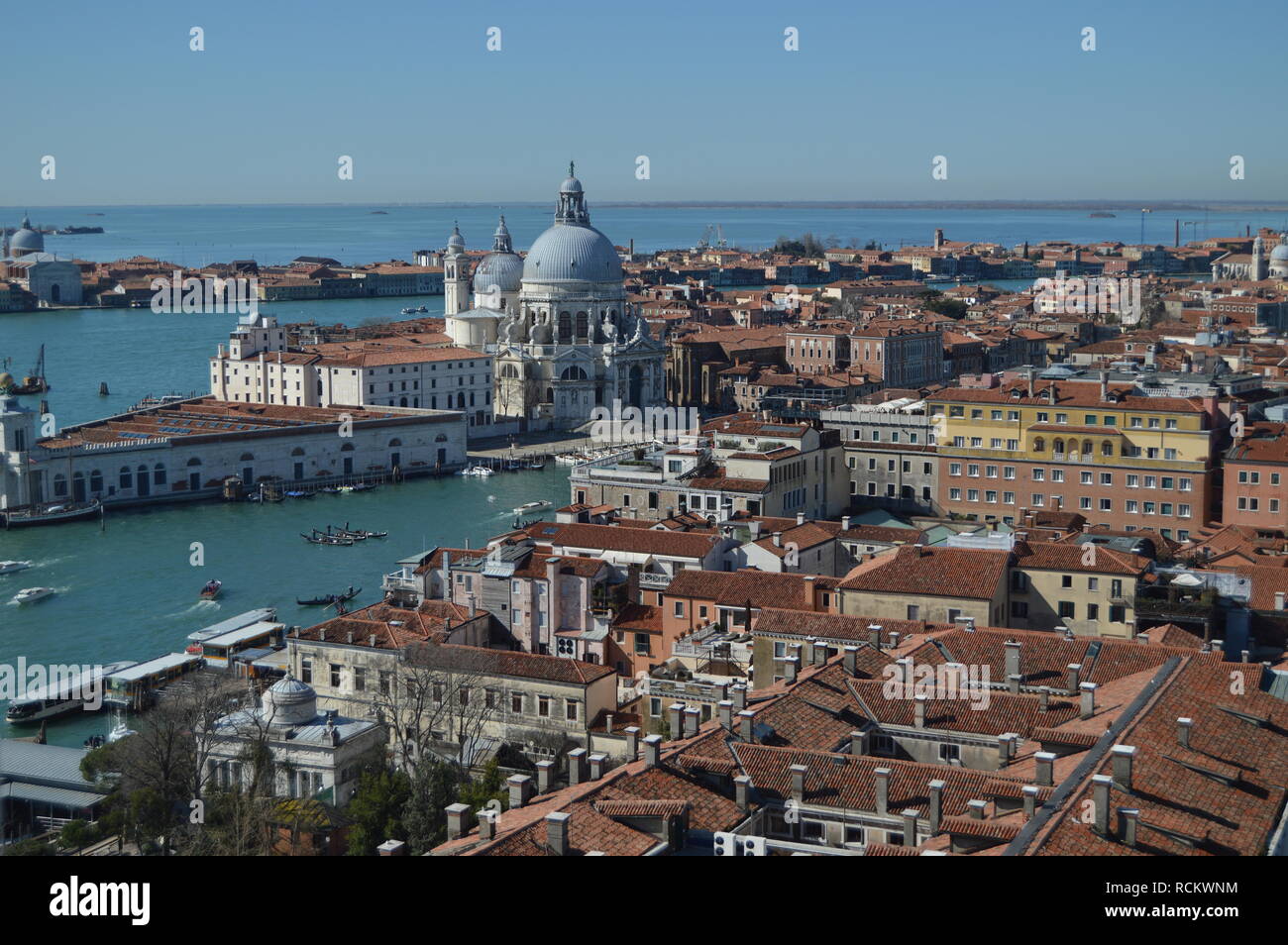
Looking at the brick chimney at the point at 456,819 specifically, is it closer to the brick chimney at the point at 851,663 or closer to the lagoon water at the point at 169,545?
the brick chimney at the point at 851,663

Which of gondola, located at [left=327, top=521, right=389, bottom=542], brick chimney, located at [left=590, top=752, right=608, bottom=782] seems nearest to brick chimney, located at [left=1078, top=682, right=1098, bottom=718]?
brick chimney, located at [left=590, top=752, right=608, bottom=782]

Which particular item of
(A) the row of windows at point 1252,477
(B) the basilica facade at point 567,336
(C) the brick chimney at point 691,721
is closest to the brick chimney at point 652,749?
(C) the brick chimney at point 691,721

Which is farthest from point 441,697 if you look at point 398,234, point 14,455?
point 398,234

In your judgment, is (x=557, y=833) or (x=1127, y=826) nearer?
(x=1127, y=826)

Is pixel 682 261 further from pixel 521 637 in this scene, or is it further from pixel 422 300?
pixel 521 637

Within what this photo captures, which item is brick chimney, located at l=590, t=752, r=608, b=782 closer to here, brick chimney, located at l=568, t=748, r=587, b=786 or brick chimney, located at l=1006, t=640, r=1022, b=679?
brick chimney, located at l=568, t=748, r=587, b=786

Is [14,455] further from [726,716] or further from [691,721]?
[726,716]
